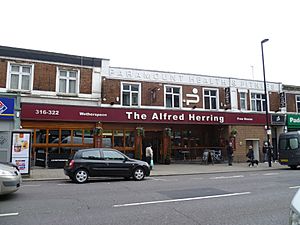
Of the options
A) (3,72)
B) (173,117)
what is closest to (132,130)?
(173,117)

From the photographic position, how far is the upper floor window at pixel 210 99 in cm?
2397

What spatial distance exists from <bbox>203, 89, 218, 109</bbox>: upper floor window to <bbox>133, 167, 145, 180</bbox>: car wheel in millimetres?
12226

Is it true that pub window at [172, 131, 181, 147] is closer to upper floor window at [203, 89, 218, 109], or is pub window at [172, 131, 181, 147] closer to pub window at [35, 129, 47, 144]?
upper floor window at [203, 89, 218, 109]

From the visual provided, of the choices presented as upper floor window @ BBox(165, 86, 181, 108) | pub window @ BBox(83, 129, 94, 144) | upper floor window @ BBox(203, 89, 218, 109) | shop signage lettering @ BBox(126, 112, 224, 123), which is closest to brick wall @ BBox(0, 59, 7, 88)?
pub window @ BBox(83, 129, 94, 144)

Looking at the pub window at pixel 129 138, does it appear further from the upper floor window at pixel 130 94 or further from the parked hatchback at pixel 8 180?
the parked hatchback at pixel 8 180

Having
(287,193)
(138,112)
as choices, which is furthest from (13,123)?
(287,193)

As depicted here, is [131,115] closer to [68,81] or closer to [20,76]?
[68,81]

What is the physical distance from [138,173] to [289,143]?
11.8m

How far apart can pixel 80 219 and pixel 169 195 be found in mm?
3450

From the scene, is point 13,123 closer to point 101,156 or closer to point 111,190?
point 101,156

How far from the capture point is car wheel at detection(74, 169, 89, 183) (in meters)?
12.0

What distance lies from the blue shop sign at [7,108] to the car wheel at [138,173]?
26.0ft

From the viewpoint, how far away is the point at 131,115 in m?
20.4

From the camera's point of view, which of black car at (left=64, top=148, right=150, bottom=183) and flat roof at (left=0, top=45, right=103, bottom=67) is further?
flat roof at (left=0, top=45, right=103, bottom=67)
